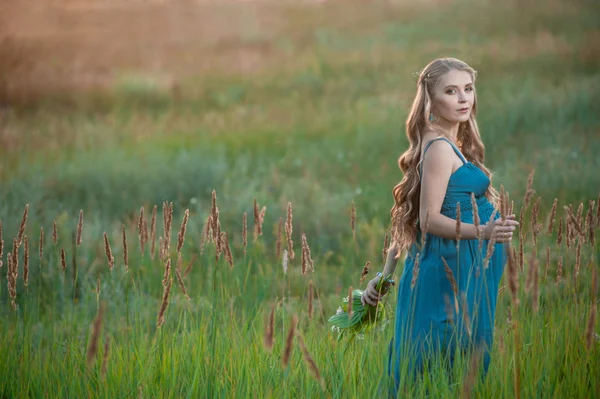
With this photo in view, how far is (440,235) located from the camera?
311 cm

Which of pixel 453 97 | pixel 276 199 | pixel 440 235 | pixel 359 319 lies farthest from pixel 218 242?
pixel 276 199

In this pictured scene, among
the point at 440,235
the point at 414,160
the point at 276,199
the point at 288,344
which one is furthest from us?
the point at 276,199

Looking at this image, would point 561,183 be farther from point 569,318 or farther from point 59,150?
point 59,150

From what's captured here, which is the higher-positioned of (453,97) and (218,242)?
(453,97)

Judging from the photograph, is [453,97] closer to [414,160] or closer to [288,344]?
[414,160]

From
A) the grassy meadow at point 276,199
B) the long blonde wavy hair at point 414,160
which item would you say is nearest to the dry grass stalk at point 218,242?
the grassy meadow at point 276,199

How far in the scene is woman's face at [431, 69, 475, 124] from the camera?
11.0 feet

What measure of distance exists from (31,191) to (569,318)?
566 centimetres

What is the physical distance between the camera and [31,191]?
770 cm

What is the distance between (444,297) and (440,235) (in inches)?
9.8

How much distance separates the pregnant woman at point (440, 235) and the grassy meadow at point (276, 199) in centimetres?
13

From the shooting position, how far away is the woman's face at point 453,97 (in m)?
3.35

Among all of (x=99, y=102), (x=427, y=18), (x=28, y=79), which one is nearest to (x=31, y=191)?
(x=99, y=102)

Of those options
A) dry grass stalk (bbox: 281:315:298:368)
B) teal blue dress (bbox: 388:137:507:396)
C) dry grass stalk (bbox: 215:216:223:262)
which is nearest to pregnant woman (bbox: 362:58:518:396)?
teal blue dress (bbox: 388:137:507:396)
